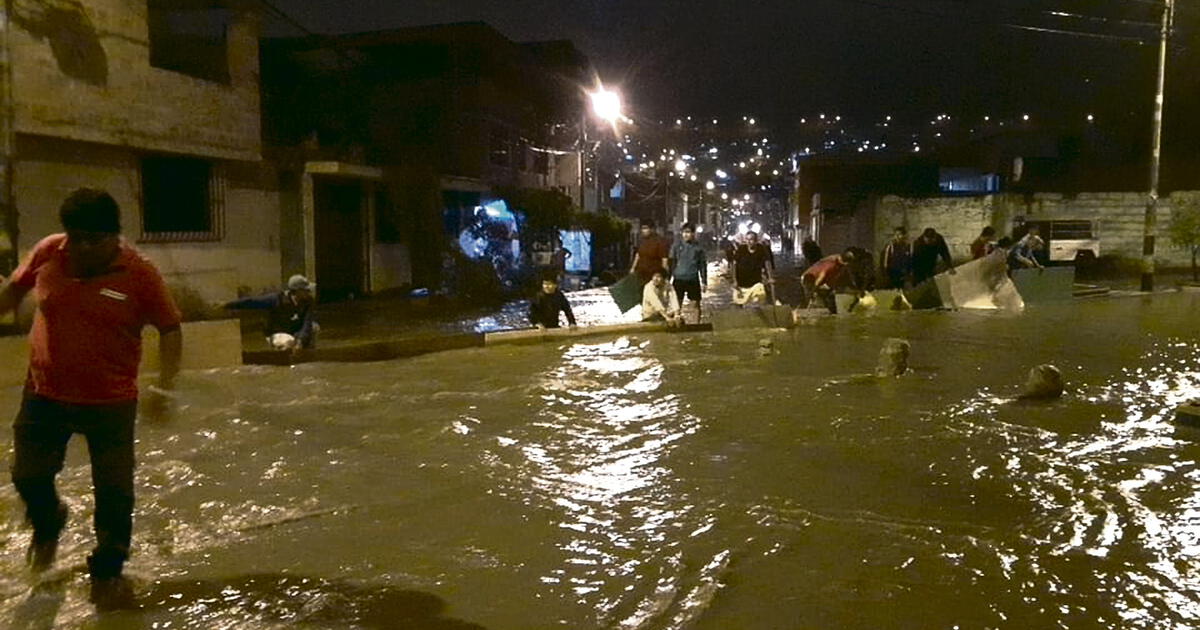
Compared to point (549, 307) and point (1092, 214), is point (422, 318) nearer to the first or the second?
point (549, 307)

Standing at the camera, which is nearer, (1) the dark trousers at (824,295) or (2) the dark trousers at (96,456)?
(2) the dark trousers at (96,456)

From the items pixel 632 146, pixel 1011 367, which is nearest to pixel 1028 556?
pixel 1011 367

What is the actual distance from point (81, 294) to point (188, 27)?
1494 cm

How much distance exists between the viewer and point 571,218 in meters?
27.8

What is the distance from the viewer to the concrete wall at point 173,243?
13.1 metres

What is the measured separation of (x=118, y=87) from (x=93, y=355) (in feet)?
38.0

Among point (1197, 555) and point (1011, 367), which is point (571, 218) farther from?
point (1197, 555)

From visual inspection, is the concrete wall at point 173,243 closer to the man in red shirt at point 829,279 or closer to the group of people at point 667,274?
the group of people at point 667,274

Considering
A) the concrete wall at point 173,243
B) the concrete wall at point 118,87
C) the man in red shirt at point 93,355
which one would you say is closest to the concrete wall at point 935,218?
the concrete wall at point 173,243

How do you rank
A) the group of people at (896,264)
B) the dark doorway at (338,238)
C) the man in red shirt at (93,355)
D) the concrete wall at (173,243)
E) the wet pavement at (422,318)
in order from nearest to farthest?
the man in red shirt at (93,355) < the concrete wall at (173,243) < the wet pavement at (422,318) < the group of people at (896,264) < the dark doorway at (338,238)

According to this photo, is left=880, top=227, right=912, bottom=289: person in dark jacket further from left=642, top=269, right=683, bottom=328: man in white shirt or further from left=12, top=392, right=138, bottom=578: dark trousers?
left=12, top=392, right=138, bottom=578: dark trousers

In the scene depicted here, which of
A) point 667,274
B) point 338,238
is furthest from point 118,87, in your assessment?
point 667,274

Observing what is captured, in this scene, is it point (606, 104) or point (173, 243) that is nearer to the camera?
point (173, 243)

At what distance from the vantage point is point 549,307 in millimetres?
12930
